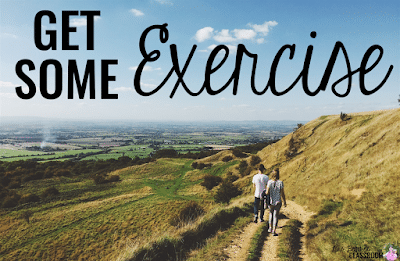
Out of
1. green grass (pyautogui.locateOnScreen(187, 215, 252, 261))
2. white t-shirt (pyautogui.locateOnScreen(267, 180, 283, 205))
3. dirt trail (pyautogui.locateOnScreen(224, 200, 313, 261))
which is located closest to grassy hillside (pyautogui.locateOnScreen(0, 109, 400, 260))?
green grass (pyautogui.locateOnScreen(187, 215, 252, 261))

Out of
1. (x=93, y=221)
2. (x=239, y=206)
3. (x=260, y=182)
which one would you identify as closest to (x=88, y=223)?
(x=93, y=221)

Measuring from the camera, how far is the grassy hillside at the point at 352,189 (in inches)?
353

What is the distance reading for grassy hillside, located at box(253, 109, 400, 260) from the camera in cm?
897

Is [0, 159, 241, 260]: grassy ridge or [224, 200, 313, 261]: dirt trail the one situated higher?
[224, 200, 313, 261]: dirt trail

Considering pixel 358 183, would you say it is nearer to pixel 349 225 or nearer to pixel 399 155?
pixel 399 155

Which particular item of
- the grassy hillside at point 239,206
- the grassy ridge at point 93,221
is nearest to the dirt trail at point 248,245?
the grassy hillside at point 239,206

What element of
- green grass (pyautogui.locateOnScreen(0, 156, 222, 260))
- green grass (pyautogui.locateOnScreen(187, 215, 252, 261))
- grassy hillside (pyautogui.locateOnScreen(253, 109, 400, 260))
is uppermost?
grassy hillside (pyautogui.locateOnScreen(253, 109, 400, 260))

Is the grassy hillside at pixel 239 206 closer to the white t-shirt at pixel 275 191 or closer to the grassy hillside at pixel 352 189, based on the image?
the grassy hillside at pixel 352 189

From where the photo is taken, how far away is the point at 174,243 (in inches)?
403

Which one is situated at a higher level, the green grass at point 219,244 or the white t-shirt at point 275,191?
the white t-shirt at point 275,191

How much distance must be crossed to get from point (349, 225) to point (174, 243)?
29.3 ft

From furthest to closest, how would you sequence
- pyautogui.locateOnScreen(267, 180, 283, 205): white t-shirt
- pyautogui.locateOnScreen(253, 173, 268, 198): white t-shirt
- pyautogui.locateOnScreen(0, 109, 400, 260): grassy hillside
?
pyautogui.locateOnScreen(253, 173, 268, 198): white t-shirt, pyautogui.locateOnScreen(267, 180, 283, 205): white t-shirt, pyautogui.locateOnScreen(0, 109, 400, 260): grassy hillside

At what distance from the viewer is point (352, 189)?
14.2 metres

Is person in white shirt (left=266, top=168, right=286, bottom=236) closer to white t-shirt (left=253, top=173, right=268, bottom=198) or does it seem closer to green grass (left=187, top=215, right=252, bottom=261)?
white t-shirt (left=253, top=173, right=268, bottom=198)
